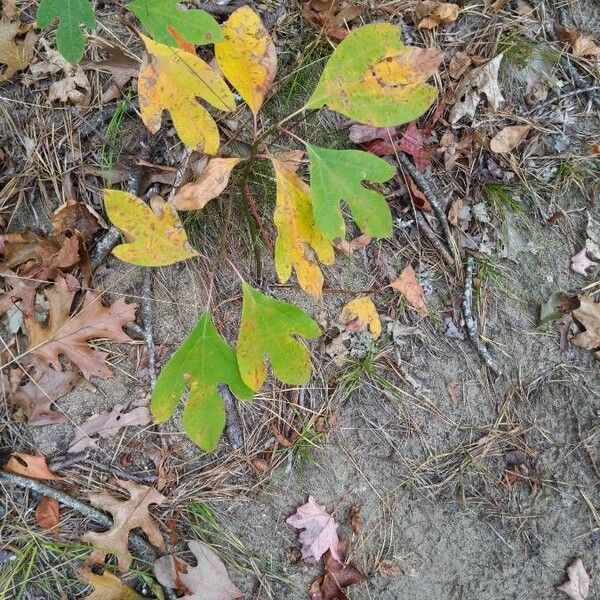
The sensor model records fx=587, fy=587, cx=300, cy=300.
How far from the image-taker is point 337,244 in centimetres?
215

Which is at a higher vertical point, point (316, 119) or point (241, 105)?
point (241, 105)

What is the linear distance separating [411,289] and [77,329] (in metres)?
1.20

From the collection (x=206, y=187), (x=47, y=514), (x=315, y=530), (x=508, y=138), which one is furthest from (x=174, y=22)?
(x=315, y=530)

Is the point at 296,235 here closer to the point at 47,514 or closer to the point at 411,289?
the point at 411,289

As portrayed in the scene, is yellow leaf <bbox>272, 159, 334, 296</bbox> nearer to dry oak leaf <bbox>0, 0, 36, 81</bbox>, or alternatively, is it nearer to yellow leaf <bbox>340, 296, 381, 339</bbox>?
yellow leaf <bbox>340, 296, 381, 339</bbox>

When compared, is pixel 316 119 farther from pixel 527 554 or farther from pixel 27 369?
pixel 527 554

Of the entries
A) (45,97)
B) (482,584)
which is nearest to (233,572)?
(482,584)

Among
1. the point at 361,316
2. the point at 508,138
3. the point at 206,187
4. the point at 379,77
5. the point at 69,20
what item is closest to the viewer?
the point at 69,20

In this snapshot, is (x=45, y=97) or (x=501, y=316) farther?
(x=501, y=316)

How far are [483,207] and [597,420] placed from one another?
0.95m

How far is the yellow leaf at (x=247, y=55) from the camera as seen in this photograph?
1.71 m

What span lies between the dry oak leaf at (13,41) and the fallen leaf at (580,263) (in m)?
2.15

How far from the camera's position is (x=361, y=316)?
218 cm

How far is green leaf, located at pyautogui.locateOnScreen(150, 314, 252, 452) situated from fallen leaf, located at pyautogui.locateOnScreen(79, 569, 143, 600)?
602 mm
